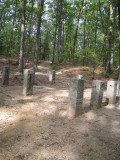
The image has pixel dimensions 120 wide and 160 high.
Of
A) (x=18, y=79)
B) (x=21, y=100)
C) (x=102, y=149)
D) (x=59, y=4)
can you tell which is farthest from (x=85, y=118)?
(x=59, y=4)

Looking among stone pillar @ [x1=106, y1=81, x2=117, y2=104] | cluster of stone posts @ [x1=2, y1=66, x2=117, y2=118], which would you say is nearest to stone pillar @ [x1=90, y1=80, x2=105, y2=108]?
cluster of stone posts @ [x1=2, y1=66, x2=117, y2=118]

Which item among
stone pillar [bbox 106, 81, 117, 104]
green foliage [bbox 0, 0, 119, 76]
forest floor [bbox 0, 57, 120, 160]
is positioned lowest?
forest floor [bbox 0, 57, 120, 160]

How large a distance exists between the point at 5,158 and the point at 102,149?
2141 millimetres

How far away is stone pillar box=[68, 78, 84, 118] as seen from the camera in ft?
14.1

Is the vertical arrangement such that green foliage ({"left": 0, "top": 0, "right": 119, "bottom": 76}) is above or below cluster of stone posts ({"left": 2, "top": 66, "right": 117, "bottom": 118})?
above

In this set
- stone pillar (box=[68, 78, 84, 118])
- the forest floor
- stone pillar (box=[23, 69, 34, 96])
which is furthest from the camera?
stone pillar (box=[23, 69, 34, 96])

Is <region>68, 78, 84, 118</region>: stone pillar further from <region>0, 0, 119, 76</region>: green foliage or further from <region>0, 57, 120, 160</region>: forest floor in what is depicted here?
<region>0, 0, 119, 76</region>: green foliage

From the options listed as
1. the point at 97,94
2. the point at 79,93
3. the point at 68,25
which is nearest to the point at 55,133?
the point at 79,93

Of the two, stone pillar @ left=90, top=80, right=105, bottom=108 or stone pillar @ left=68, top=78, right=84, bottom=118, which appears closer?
stone pillar @ left=68, top=78, right=84, bottom=118

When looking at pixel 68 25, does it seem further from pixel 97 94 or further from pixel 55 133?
pixel 55 133

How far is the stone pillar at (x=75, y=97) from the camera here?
14.1ft

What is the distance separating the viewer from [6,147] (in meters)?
2.80

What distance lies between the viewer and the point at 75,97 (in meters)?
4.32

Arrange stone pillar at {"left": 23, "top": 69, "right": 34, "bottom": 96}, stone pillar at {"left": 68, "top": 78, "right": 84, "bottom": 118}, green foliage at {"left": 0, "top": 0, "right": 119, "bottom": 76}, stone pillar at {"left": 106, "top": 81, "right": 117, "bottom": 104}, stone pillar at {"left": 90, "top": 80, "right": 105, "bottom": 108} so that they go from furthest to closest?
green foliage at {"left": 0, "top": 0, "right": 119, "bottom": 76} → stone pillar at {"left": 23, "top": 69, "right": 34, "bottom": 96} → stone pillar at {"left": 106, "top": 81, "right": 117, "bottom": 104} → stone pillar at {"left": 90, "top": 80, "right": 105, "bottom": 108} → stone pillar at {"left": 68, "top": 78, "right": 84, "bottom": 118}
